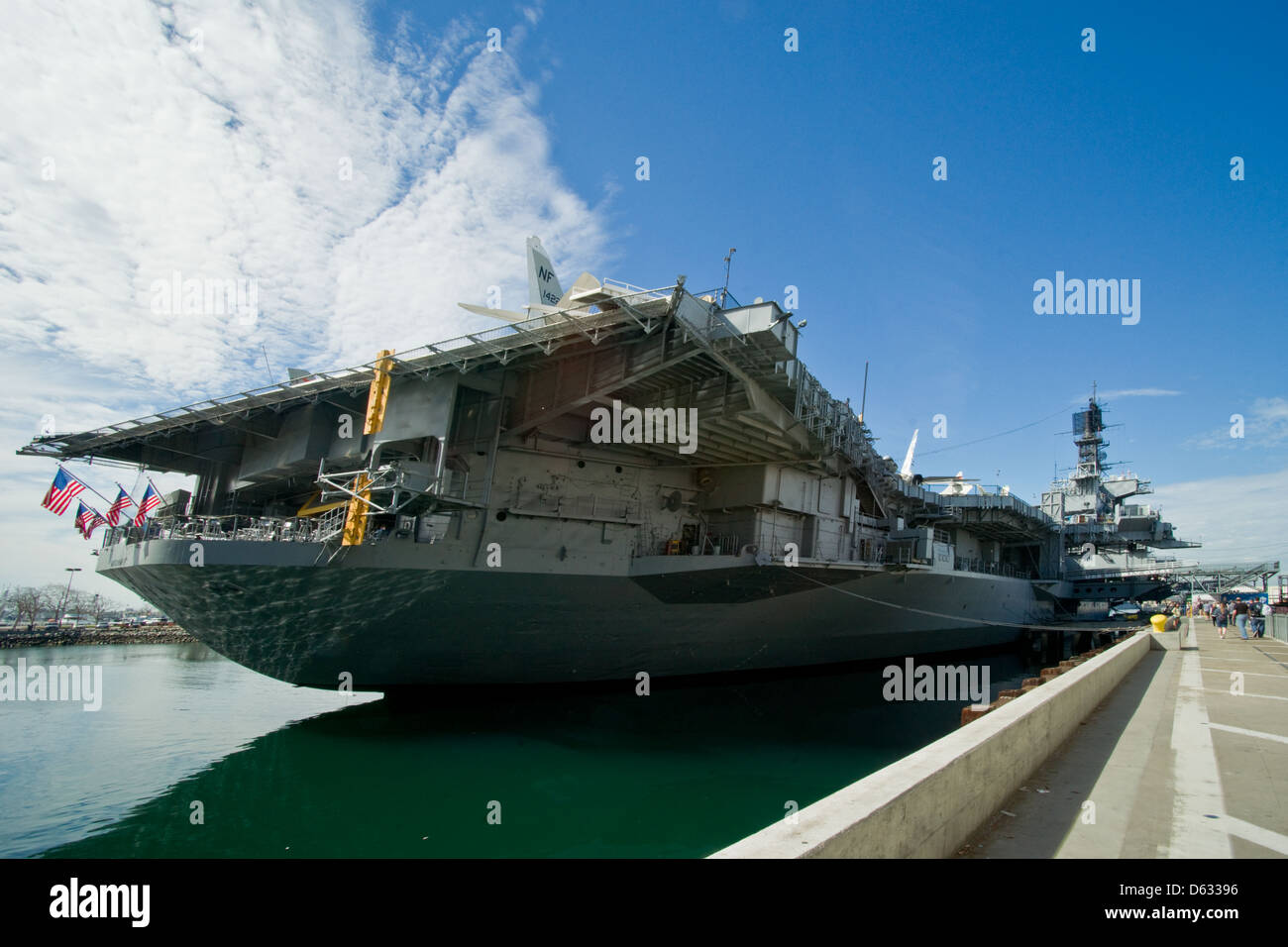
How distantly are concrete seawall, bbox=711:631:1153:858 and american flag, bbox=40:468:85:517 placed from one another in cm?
1676

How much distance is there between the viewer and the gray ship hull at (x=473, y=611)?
37.1 feet

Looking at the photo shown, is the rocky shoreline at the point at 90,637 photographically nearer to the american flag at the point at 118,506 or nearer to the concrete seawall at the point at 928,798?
the american flag at the point at 118,506

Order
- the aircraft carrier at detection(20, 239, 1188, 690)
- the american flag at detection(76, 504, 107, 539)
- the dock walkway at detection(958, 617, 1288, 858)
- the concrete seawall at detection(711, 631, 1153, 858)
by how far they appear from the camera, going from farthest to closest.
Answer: the american flag at detection(76, 504, 107, 539)
the aircraft carrier at detection(20, 239, 1188, 690)
the dock walkway at detection(958, 617, 1288, 858)
the concrete seawall at detection(711, 631, 1153, 858)

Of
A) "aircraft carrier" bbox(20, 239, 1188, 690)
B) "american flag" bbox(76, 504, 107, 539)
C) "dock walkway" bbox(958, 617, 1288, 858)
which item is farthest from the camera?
"american flag" bbox(76, 504, 107, 539)

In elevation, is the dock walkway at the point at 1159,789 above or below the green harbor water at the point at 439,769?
above

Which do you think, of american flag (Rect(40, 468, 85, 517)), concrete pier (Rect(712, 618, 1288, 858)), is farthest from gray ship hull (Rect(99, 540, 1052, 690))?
concrete pier (Rect(712, 618, 1288, 858))

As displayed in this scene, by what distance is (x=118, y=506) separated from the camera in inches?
569

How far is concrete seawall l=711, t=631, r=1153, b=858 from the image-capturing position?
2465 mm

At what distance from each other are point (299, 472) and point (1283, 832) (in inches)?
595

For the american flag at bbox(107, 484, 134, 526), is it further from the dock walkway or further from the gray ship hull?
the dock walkway

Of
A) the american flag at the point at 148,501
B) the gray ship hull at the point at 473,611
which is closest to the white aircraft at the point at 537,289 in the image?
the gray ship hull at the point at 473,611

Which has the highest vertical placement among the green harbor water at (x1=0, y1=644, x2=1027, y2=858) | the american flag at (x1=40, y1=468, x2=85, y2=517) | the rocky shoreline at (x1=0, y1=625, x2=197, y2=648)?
the american flag at (x1=40, y1=468, x2=85, y2=517)

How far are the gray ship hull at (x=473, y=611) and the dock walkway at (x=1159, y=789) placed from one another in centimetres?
756
